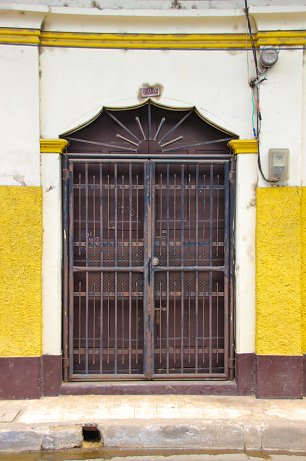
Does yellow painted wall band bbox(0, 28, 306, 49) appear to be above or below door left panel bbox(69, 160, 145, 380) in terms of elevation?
above

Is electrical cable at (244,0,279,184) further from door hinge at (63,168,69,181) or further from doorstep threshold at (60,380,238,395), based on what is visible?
doorstep threshold at (60,380,238,395)

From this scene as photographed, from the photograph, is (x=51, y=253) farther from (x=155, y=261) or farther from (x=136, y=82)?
(x=136, y=82)

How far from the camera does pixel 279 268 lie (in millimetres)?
5805

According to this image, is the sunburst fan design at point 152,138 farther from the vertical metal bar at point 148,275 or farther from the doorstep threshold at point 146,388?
the doorstep threshold at point 146,388

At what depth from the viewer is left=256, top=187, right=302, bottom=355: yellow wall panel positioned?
19.0 feet

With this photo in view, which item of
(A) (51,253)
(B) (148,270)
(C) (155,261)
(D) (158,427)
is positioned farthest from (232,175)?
(D) (158,427)

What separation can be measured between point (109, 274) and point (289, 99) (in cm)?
245

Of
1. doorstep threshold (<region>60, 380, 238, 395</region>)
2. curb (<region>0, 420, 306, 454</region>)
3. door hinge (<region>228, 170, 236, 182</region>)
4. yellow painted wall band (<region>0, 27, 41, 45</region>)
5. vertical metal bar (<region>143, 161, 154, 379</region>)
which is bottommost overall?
curb (<region>0, 420, 306, 454</region>)

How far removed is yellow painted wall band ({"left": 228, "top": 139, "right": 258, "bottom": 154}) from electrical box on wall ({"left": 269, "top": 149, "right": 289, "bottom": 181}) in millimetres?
178

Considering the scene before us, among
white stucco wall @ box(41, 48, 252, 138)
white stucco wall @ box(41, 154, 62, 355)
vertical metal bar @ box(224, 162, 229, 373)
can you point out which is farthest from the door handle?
white stucco wall @ box(41, 48, 252, 138)

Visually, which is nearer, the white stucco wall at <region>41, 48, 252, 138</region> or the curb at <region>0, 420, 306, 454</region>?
the curb at <region>0, 420, 306, 454</region>

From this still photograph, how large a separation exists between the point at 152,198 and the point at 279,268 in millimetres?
1417

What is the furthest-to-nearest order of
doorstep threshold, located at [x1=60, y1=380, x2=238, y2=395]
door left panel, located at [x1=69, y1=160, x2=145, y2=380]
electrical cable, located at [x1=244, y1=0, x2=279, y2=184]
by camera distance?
door left panel, located at [x1=69, y1=160, x2=145, y2=380], doorstep threshold, located at [x1=60, y1=380, x2=238, y2=395], electrical cable, located at [x1=244, y1=0, x2=279, y2=184]

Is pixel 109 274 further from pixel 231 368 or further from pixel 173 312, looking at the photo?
pixel 231 368
